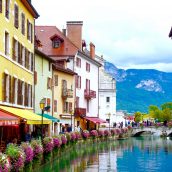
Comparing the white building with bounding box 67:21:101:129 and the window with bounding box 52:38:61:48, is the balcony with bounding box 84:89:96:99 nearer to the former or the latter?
the white building with bounding box 67:21:101:129

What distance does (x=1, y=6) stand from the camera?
35094 mm

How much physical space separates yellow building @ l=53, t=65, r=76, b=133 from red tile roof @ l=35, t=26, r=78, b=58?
4.20 m

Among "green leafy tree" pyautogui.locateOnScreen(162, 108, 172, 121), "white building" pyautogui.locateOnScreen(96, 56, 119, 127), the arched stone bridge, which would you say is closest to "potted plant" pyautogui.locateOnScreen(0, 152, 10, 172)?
"white building" pyautogui.locateOnScreen(96, 56, 119, 127)

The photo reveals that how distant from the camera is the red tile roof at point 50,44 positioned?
78000 millimetres

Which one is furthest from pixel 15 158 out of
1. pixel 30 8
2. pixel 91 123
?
pixel 91 123

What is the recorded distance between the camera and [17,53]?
41.8 meters

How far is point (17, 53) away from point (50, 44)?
1502 inches

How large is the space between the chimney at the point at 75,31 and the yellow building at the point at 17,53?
3435 cm

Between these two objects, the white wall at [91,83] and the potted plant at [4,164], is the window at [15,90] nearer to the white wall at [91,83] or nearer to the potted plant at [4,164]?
the potted plant at [4,164]

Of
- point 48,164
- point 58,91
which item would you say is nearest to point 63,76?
point 58,91

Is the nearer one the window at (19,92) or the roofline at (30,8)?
the window at (19,92)

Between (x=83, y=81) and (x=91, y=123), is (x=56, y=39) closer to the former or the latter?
(x=83, y=81)

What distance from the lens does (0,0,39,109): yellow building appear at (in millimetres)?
36375

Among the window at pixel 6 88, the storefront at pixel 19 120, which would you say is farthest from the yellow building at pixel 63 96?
the window at pixel 6 88
